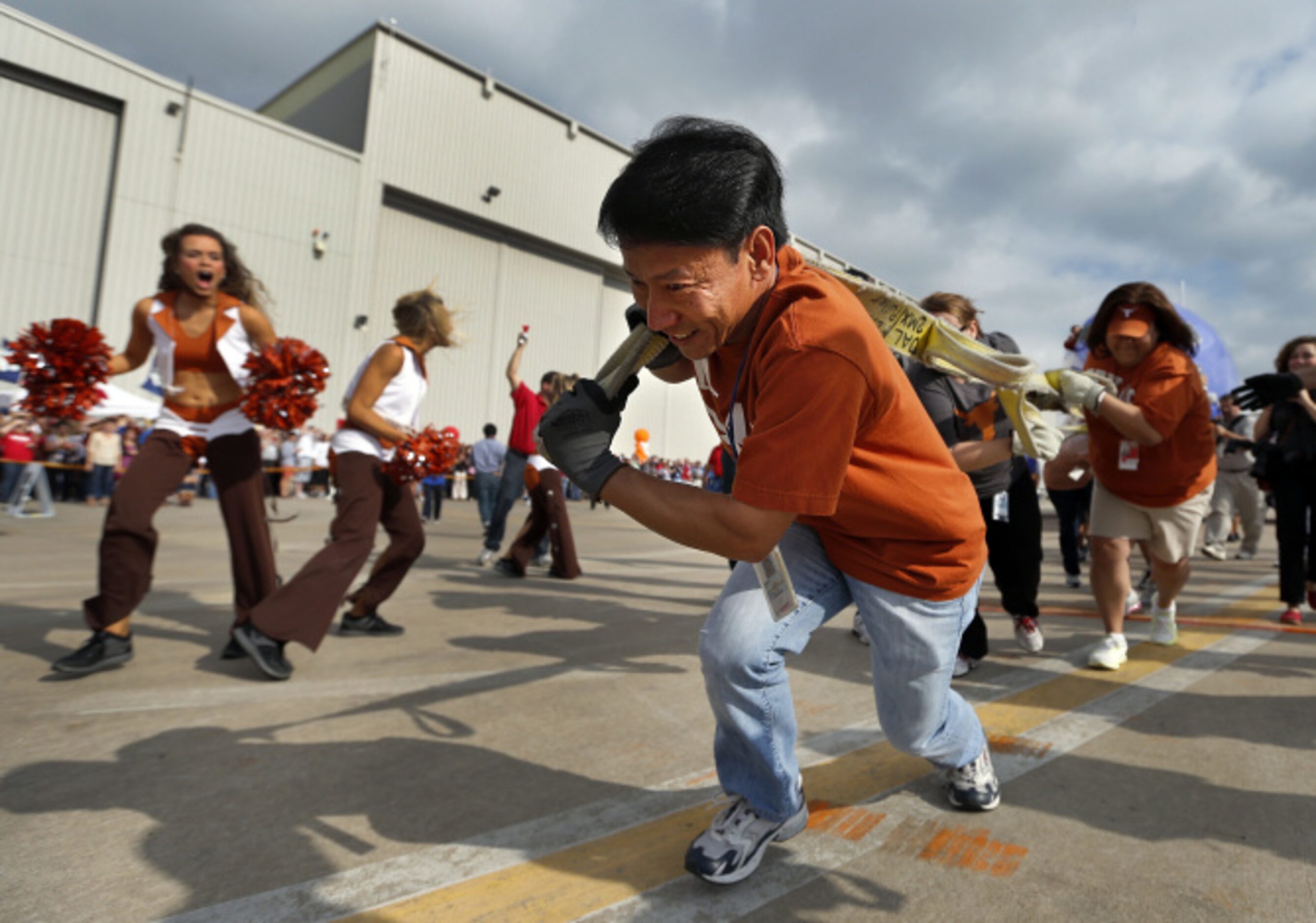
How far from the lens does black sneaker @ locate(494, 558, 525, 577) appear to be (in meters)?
7.29

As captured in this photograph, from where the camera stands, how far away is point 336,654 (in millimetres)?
Answer: 3973

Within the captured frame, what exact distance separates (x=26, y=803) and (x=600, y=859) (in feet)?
5.04

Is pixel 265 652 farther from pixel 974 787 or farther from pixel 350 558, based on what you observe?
pixel 974 787

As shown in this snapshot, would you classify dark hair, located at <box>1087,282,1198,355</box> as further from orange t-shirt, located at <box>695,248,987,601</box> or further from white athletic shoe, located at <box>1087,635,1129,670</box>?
orange t-shirt, located at <box>695,248,987,601</box>

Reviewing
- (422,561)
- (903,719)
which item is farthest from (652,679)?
(422,561)

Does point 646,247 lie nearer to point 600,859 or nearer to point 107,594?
point 600,859

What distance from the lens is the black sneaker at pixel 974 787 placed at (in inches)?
85.2

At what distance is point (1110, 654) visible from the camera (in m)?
3.93

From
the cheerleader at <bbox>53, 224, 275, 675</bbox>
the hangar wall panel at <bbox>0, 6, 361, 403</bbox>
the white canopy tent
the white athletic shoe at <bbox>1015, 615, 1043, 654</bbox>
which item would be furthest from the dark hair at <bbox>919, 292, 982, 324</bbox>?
Result: the hangar wall panel at <bbox>0, 6, 361, 403</bbox>

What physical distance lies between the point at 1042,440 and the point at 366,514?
10.2 ft

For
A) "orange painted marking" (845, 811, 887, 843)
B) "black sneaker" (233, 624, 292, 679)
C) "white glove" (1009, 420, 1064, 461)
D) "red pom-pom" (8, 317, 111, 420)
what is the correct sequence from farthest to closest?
"red pom-pom" (8, 317, 111, 420), "black sneaker" (233, 624, 292, 679), "white glove" (1009, 420, 1064, 461), "orange painted marking" (845, 811, 887, 843)

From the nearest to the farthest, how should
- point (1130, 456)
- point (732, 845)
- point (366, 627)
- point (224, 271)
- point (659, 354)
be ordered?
1. point (732, 845)
2. point (659, 354)
3. point (224, 271)
4. point (1130, 456)
5. point (366, 627)

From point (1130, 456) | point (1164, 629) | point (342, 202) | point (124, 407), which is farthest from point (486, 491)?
point (342, 202)

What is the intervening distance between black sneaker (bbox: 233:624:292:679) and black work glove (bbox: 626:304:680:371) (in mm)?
2397
